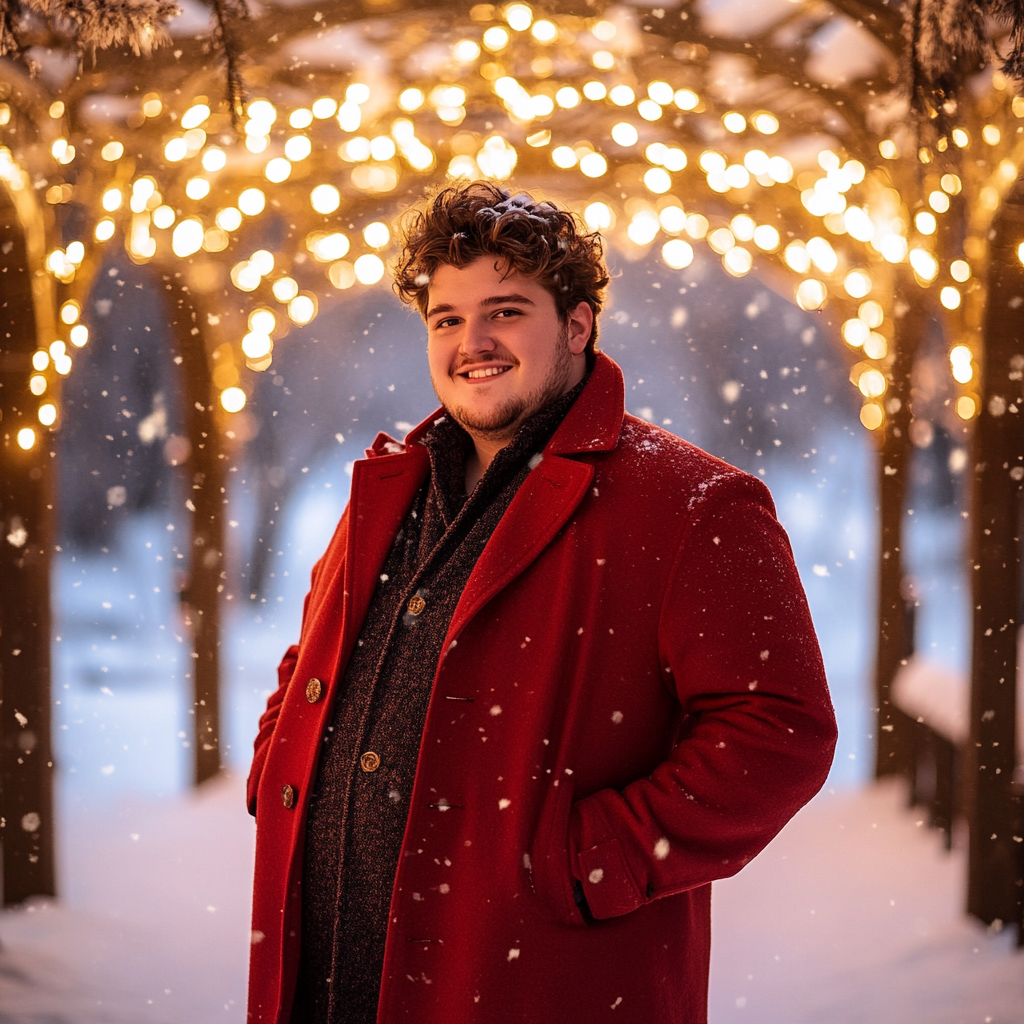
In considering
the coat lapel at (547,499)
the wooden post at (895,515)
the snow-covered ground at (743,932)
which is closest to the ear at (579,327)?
the coat lapel at (547,499)

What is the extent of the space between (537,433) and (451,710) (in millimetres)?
472

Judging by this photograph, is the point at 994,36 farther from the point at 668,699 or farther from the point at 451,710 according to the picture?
the point at 451,710

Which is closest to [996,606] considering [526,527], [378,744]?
[526,527]

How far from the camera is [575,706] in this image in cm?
136

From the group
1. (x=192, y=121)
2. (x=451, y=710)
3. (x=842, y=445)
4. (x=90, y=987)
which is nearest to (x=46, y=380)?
(x=192, y=121)

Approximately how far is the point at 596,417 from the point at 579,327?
0.21 metres

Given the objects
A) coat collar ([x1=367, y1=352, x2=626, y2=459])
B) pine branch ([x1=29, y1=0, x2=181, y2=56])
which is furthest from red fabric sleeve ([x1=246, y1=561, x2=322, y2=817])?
pine branch ([x1=29, y1=0, x2=181, y2=56])

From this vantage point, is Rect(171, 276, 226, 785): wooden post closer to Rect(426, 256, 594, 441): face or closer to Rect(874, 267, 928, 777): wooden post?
Answer: Rect(426, 256, 594, 441): face

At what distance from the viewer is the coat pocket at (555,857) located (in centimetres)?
→ 129

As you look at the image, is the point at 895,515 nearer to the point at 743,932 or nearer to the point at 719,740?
the point at 743,932

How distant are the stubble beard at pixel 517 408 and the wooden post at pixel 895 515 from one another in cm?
161

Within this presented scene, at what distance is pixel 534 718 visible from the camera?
135 cm

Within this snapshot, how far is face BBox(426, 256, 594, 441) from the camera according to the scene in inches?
59.9

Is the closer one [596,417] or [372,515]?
[596,417]
